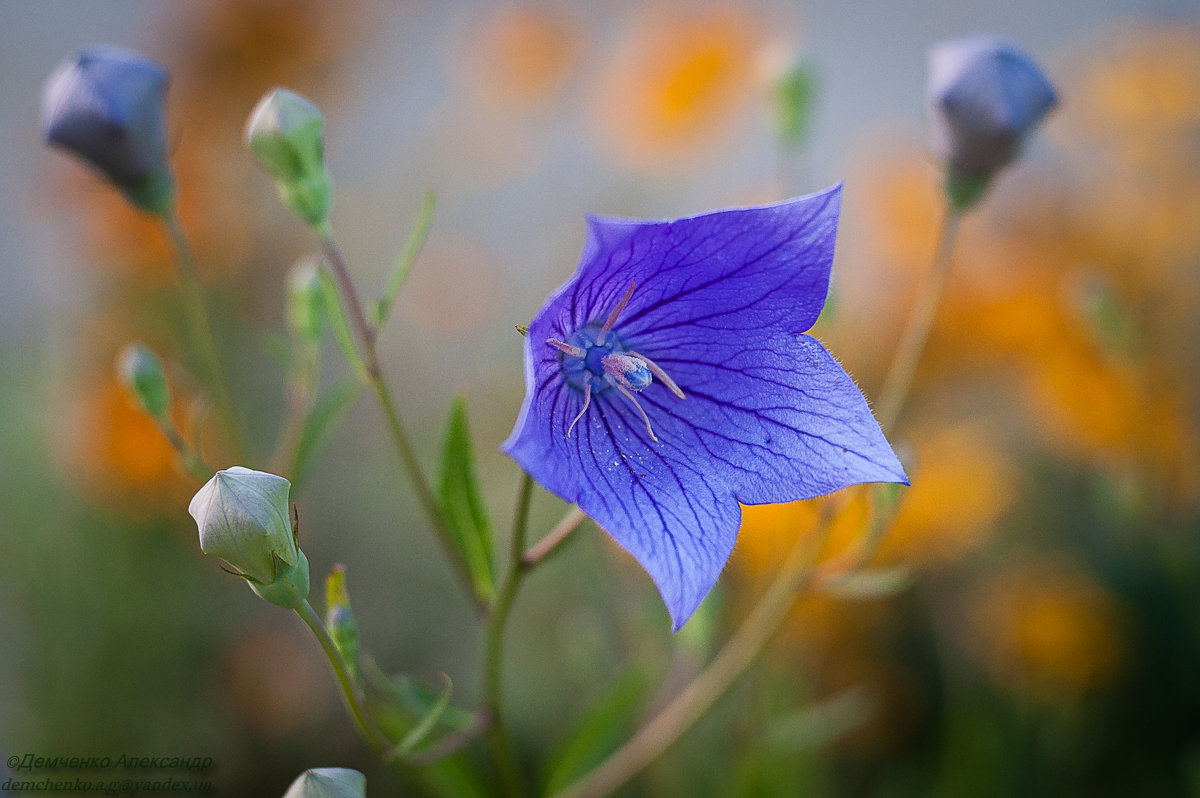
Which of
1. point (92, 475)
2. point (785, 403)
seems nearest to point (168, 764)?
point (92, 475)

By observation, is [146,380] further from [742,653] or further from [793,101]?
[793,101]

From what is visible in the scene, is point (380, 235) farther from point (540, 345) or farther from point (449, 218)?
point (540, 345)

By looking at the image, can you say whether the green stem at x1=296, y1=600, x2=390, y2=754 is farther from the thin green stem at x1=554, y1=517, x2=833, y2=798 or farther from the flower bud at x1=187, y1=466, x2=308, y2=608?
the thin green stem at x1=554, y1=517, x2=833, y2=798

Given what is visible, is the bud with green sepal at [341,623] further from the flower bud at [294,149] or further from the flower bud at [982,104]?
the flower bud at [982,104]

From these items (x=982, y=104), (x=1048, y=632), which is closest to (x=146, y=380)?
(x=982, y=104)

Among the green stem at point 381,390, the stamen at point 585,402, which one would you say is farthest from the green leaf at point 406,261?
the stamen at point 585,402

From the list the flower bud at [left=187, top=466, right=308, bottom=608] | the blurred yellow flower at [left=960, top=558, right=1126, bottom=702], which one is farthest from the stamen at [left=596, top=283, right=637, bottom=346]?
the blurred yellow flower at [left=960, top=558, right=1126, bottom=702]
